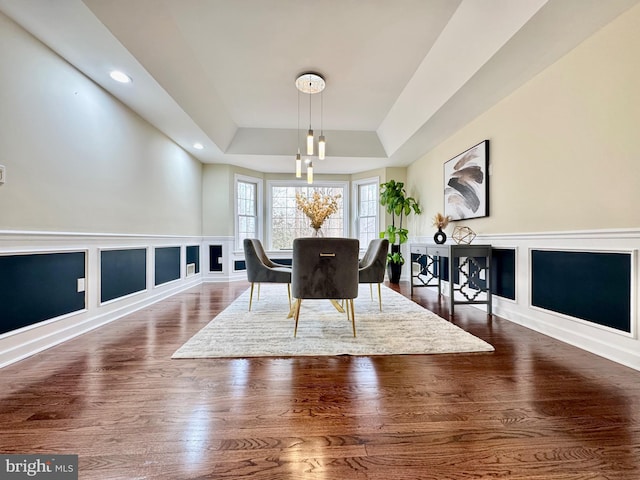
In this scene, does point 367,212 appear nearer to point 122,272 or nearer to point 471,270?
point 471,270

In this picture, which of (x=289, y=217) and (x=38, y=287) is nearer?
(x=38, y=287)

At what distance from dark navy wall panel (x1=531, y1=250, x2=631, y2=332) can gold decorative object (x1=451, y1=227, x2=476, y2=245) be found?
0.82 m

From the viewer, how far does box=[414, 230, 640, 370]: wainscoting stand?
69.9 inches

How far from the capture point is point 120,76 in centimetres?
251

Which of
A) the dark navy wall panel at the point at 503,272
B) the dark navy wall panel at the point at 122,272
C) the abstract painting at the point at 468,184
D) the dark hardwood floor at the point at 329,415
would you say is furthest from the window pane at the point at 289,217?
the dark hardwood floor at the point at 329,415

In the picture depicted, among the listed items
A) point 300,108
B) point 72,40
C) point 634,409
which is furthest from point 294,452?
point 300,108

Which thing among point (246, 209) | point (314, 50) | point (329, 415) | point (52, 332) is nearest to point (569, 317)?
point (329, 415)

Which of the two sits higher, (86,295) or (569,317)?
(86,295)

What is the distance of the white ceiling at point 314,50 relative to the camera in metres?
1.91

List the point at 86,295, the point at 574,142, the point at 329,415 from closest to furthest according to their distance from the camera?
the point at 329,415 < the point at 574,142 < the point at 86,295

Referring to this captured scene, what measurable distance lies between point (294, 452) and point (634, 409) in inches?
62.3

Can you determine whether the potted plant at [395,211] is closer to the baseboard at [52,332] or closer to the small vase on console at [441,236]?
the small vase on console at [441,236]

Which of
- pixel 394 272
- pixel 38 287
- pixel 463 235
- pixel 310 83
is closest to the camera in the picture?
pixel 38 287

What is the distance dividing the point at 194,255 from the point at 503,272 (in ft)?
15.3
